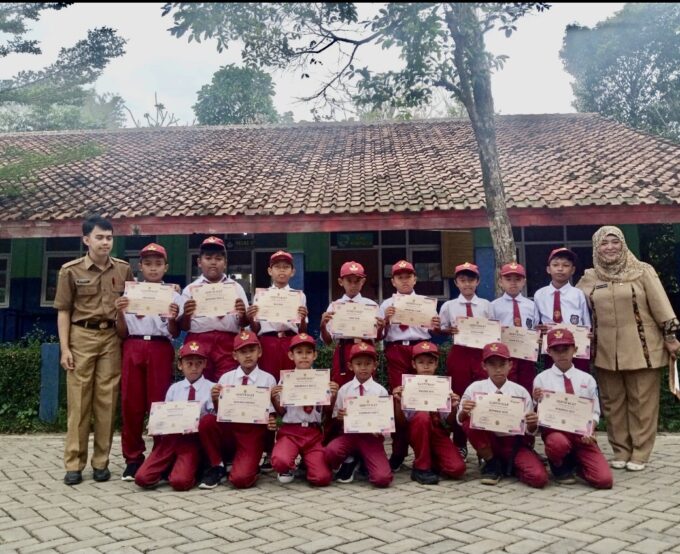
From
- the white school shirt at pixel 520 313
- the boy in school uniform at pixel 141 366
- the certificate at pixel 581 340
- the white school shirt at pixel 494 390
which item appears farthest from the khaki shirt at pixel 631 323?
the boy in school uniform at pixel 141 366

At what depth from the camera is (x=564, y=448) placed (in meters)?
4.02

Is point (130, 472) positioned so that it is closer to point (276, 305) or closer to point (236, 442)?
point (236, 442)

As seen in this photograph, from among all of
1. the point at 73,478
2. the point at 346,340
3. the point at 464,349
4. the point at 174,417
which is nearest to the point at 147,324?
the point at 174,417

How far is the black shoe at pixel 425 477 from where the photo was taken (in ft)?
13.3

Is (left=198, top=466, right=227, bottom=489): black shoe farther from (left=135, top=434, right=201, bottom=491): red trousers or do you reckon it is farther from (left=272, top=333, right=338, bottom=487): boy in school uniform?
(left=272, top=333, right=338, bottom=487): boy in school uniform

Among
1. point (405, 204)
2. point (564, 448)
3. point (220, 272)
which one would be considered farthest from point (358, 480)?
point (405, 204)

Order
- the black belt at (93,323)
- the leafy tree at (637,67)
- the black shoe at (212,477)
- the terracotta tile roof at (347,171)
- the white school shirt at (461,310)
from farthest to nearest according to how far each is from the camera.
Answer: the leafy tree at (637,67)
the terracotta tile roof at (347,171)
the white school shirt at (461,310)
the black belt at (93,323)
the black shoe at (212,477)

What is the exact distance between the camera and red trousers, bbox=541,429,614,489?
392 centimetres

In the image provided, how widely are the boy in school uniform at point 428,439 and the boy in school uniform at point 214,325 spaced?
1.38m

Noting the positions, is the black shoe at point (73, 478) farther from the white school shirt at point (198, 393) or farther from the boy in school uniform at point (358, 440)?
the boy in school uniform at point (358, 440)

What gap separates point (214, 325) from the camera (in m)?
4.49

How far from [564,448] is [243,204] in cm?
612

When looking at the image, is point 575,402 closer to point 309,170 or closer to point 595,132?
point 309,170

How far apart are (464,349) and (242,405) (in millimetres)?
1897
